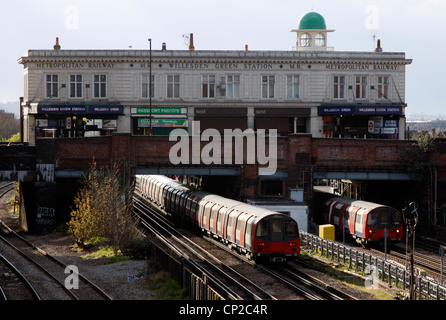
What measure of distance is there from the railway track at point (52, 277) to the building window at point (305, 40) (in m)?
55.1

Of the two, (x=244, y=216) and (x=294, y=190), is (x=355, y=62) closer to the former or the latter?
(x=294, y=190)

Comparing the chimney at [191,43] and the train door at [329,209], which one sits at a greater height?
the chimney at [191,43]

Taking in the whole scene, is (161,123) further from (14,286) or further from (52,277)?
(14,286)

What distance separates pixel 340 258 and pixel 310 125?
3082cm

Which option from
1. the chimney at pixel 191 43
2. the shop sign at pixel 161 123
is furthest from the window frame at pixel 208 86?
the chimney at pixel 191 43

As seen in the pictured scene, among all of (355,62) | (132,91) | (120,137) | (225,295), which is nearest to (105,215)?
(120,137)

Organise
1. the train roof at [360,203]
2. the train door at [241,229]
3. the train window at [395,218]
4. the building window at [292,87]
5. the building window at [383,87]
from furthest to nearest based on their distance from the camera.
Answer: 1. the building window at [383,87]
2. the building window at [292,87]
3. the train roof at [360,203]
4. the train window at [395,218]
5. the train door at [241,229]

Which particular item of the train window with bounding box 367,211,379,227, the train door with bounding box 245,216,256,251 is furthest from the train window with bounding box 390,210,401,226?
the train door with bounding box 245,216,256,251

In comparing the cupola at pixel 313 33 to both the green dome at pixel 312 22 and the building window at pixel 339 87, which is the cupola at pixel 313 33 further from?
the building window at pixel 339 87

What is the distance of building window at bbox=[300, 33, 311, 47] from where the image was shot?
87688mm

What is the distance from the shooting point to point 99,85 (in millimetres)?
65062

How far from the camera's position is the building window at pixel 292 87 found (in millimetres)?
65688

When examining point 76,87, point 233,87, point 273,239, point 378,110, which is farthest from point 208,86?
point 273,239

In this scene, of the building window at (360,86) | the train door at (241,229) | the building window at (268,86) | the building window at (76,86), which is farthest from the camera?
the building window at (360,86)
